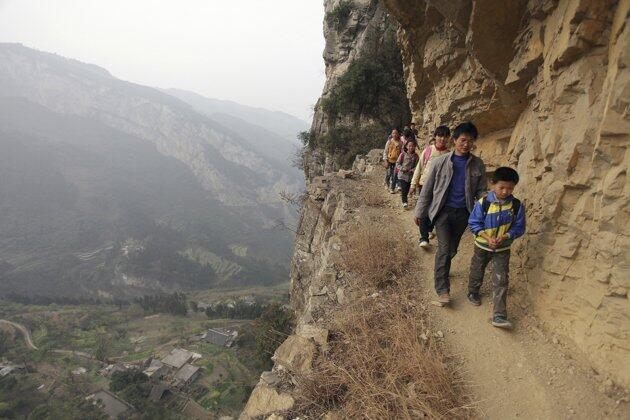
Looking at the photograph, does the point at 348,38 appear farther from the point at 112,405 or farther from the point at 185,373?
the point at 112,405

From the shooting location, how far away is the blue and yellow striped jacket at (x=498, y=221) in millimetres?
3471

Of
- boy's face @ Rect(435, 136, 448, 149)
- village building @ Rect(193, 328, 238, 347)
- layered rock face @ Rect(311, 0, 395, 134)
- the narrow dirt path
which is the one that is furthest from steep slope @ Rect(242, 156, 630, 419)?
the narrow dirt path

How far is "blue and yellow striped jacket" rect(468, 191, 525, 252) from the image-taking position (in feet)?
11.4

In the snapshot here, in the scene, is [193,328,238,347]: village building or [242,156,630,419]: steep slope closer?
[242,156,630,419]: steep slope

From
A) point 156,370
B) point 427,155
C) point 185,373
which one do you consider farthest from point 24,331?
point 427,155

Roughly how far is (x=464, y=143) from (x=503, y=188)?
0.71 m

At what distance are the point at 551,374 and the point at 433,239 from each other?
3092 mm

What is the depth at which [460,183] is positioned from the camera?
3.99 metres

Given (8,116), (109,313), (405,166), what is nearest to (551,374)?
(405,166)

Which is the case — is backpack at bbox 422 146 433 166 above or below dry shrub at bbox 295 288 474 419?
above

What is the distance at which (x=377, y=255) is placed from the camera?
530 cm

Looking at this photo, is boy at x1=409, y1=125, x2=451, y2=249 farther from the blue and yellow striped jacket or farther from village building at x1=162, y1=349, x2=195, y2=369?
village building at x1=162, y1=349, x2=195, y2=369

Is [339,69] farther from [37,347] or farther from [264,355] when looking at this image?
[37,347]

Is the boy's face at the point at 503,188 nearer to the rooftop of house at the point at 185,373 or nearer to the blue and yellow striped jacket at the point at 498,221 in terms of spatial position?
the blue and yellow striped jacket at the point at 498,221
